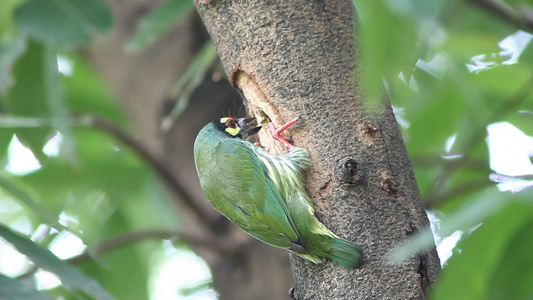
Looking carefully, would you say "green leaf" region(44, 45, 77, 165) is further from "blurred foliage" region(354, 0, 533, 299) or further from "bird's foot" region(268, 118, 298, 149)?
"blurred foliage" region(354, 0, 533, 299)

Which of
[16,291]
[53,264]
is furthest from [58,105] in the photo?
[16,291]

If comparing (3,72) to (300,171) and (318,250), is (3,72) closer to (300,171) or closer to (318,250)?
(300,171)

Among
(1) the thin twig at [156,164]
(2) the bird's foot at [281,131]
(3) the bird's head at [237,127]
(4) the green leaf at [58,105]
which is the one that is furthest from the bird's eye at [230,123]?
(4) the green leaf at [58,105]

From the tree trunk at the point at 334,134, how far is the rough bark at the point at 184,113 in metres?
1.79

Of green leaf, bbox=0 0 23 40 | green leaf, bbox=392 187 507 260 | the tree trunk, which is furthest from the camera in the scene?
green leaf, bbox=0 0 23 40

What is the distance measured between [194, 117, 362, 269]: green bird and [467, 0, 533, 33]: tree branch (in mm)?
1284

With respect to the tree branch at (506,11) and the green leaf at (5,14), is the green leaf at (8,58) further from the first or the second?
the tree branch at (506,11)

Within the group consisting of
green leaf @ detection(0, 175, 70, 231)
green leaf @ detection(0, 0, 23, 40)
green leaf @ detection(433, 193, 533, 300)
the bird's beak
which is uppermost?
green leaf @ detection(0, 0, 23, 40)

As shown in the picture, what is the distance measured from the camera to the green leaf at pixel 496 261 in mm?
Answer: 1515

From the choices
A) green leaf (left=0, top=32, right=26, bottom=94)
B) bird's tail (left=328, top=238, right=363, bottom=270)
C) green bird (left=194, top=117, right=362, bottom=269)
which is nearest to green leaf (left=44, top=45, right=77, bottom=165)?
green leaf (left=0, top=32, right=26, bottom=94)

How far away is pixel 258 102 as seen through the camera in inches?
117

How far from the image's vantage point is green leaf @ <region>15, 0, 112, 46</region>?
3260 mm

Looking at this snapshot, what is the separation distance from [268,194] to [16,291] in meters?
1.31

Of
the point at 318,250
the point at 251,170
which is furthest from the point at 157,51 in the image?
the point at 318,250
